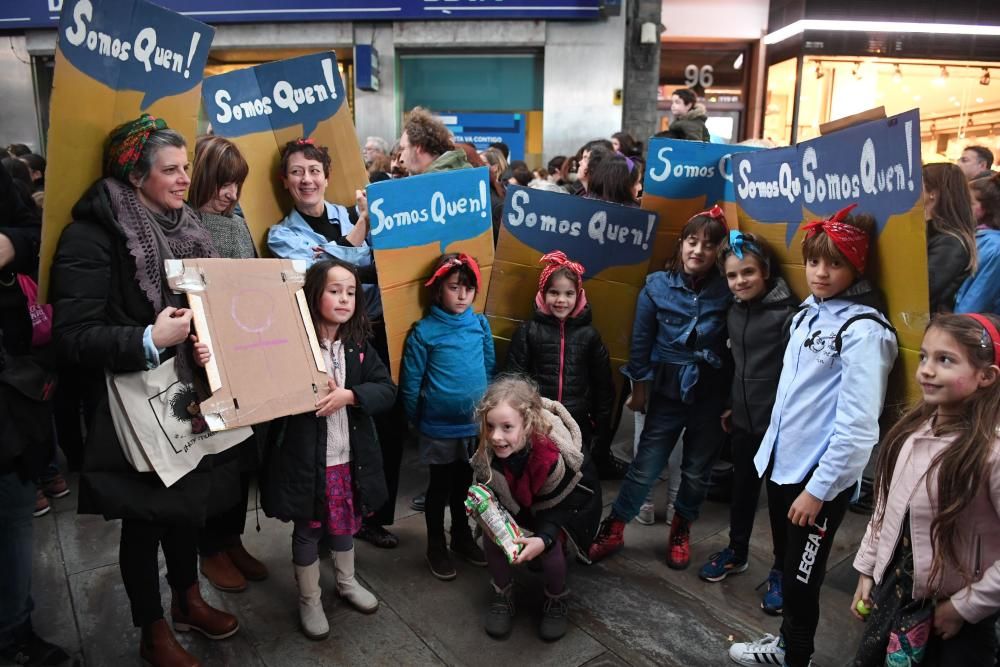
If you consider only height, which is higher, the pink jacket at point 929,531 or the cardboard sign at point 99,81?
the cardboard sign at point 99,81

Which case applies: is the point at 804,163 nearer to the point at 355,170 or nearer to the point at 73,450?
the point at 355,170

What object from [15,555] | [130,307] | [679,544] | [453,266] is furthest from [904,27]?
[15,555]

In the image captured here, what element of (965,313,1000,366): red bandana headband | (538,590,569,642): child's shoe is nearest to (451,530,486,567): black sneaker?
(538,590,569,642): child's shoe

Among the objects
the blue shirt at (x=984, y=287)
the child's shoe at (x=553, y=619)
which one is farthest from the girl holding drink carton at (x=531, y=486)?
the blue shirt at (x=984, y=287)

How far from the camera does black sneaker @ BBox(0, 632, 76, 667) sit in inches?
97.1

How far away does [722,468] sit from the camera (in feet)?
13.9

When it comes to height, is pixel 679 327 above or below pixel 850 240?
below

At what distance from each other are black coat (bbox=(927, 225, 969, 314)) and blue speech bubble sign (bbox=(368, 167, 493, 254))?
6.86 ft

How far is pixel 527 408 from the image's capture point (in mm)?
2701

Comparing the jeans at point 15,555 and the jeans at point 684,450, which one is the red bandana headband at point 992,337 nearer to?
the jeans at point 684,450

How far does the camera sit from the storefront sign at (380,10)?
9.94m

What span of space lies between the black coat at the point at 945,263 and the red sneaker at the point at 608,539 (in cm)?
184

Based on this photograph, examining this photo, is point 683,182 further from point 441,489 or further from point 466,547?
point 466,547

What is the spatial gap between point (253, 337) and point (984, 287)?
12.1 ft
